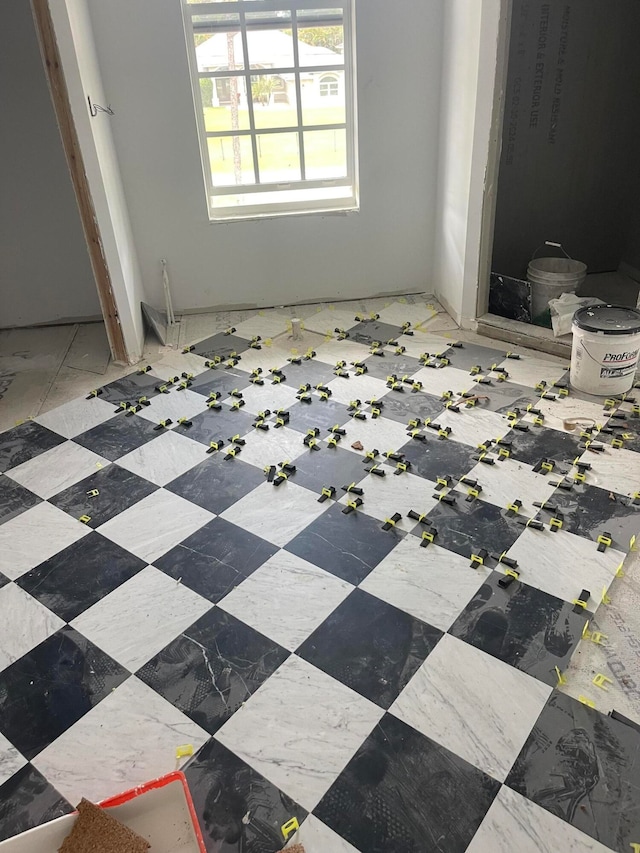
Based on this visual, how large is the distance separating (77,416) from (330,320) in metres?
1.73

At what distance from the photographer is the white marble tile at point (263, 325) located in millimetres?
3930

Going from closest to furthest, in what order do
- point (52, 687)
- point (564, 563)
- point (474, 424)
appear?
point (52, 687), point (564, 563), point (474, 424)

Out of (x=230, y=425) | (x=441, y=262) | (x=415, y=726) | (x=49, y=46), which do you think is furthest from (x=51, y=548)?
(x=441, y=262)

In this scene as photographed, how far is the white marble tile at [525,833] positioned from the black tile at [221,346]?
2.77 m

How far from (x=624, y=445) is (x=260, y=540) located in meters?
1.63

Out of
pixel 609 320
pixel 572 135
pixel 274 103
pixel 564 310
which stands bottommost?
pixel 564 310

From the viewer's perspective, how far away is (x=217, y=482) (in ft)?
8.41

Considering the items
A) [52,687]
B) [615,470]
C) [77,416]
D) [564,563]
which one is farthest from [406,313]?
[52,687]

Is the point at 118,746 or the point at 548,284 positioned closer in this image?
the point at 118,746

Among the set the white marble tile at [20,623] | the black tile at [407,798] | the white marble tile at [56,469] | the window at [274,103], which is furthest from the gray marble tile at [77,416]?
the black tile at [407,798]

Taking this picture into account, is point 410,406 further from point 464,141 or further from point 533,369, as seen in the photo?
point 464,141

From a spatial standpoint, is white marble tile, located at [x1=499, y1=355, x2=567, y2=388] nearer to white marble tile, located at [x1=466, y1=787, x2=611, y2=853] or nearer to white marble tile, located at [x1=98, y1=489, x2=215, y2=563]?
white marble tile, located at [x1=98, y1=489, x2=215, y2=563]

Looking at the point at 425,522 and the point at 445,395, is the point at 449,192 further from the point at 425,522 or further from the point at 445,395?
the point at 425,522

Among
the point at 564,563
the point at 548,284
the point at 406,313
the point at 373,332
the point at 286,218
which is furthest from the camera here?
the point at 406,313
